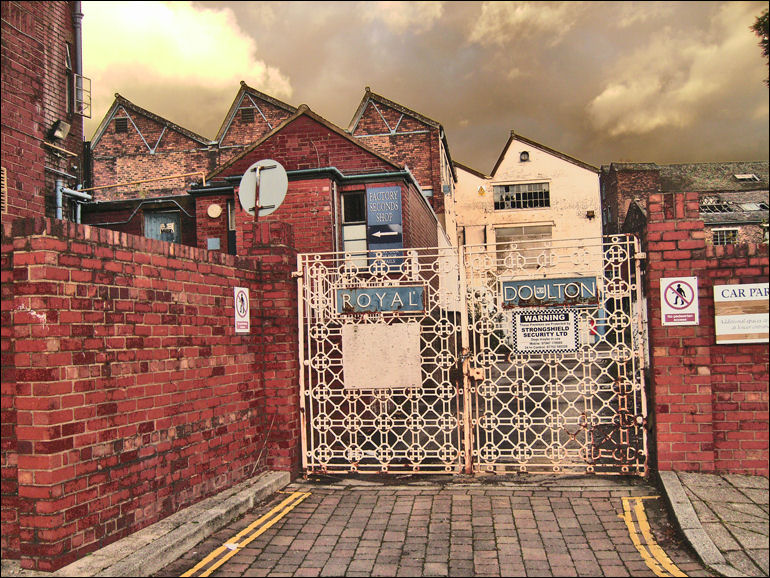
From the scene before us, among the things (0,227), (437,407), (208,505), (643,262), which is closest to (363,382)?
(208,505)

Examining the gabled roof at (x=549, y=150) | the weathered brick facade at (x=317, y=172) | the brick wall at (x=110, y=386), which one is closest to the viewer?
the brick wall at (x=110, y=386)

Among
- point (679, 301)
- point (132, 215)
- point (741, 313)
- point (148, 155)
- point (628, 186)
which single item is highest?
point (628, 186)

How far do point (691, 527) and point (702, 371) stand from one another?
1.78 metres

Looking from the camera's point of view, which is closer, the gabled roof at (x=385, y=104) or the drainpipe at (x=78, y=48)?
the drainpipe at (x=78, y=48)

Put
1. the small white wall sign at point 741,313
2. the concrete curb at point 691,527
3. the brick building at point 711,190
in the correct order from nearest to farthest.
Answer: the concrete curb at point 691,527 → the small white wall sign at point 741,313 → the brick building at point 711,190

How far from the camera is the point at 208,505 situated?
5246 millimetres

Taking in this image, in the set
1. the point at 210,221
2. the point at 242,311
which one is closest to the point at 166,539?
the point at 242,311

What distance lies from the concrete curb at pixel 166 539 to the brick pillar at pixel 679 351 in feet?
13.7

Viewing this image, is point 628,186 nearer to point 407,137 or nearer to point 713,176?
point 713,176

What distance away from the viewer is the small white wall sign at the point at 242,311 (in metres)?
6.22

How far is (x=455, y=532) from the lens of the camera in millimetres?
4930

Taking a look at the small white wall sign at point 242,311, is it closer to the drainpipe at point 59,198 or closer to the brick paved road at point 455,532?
the brick paved road at point 455,532

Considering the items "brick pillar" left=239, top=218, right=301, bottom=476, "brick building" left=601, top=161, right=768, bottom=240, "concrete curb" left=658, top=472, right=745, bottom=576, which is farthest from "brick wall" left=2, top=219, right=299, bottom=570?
"brick building" left=601, top=161, right=768, bottom=240

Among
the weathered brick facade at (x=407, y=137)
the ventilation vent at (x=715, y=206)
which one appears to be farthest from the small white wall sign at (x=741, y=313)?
the ventilation vent at (x=715, y=206)
